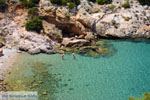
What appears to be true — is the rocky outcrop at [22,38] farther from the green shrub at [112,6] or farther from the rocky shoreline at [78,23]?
the green shrub at [112,6]

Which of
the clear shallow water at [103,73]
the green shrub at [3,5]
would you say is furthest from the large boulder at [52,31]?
the green shrub at [3,5]

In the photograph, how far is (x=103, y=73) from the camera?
1972 inches

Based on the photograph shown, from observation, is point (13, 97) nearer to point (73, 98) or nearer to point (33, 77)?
point (73, 98)

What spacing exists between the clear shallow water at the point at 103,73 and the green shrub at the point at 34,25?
638 cm

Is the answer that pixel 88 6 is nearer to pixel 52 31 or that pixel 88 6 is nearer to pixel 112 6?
pixel 112 6

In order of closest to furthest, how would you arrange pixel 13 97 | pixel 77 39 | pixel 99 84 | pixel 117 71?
pixel 13 97, pixel 99 84, pixel 117 71, pixel 77 39

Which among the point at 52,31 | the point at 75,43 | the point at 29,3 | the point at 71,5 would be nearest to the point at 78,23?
the point at 71,5

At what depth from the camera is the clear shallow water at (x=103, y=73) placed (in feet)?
148

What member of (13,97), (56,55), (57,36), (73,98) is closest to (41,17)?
(57,36)

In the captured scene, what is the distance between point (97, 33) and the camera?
210ft

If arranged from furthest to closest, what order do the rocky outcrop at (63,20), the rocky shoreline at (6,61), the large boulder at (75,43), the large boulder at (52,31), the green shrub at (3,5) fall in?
the green shrub at (3,5) < the rocky outcrop at (63,20) < the large boulder at (52,31) < the large boulder at (75,43) < the rocky shoreline at (6,61)

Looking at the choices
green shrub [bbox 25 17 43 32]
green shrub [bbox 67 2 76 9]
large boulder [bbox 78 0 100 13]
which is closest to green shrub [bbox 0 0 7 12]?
green shrub [bbox 25 17 43 32]

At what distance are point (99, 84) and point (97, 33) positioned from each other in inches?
700

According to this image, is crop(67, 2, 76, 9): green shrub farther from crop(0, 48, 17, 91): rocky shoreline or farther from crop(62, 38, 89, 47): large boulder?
crop(0, 48, 17, 91): rocky shoreline
